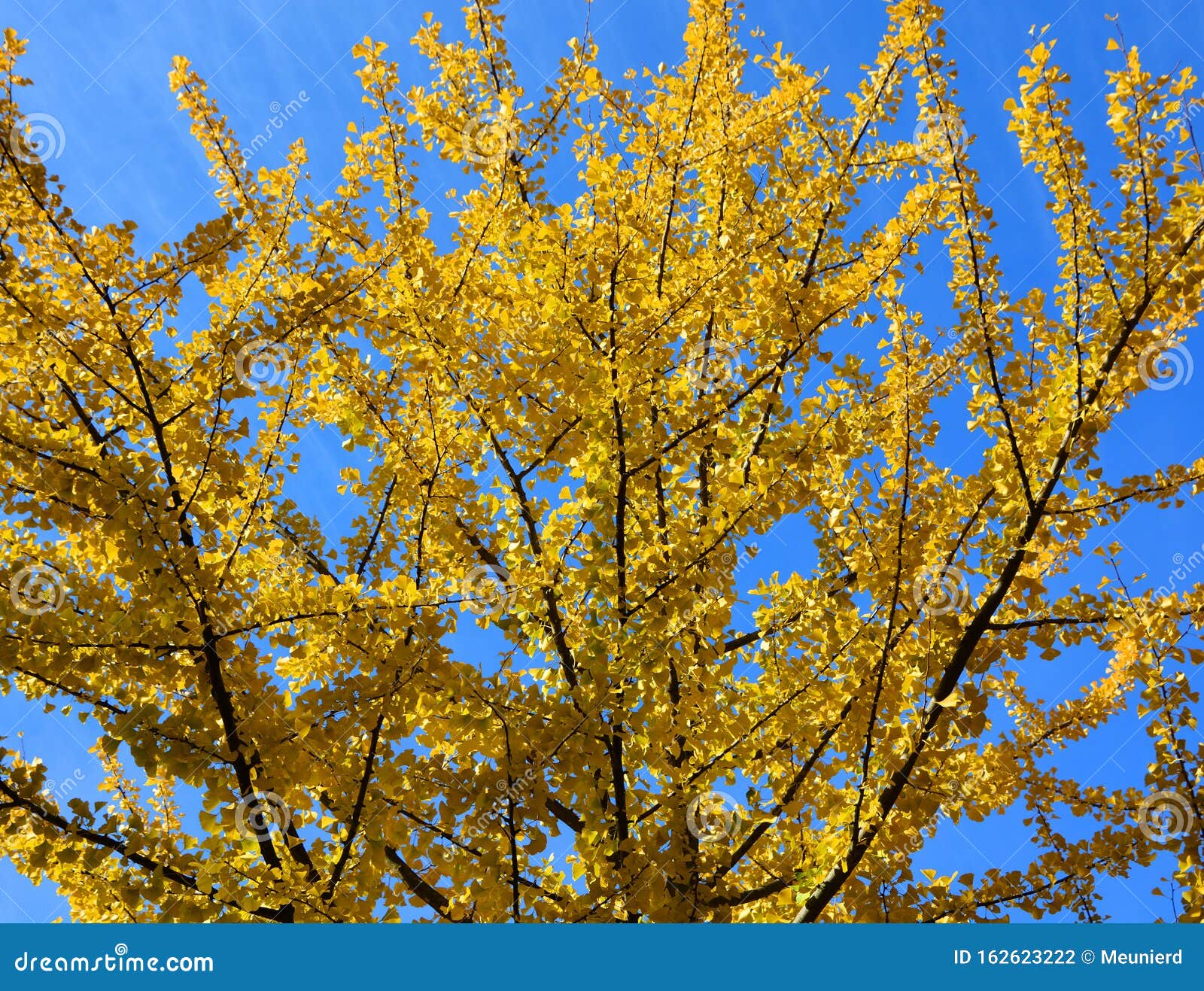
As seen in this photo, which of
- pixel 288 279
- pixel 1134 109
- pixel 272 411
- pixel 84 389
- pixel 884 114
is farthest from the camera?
pixel 884 114

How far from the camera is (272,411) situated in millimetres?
4230

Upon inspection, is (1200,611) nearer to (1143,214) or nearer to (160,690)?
(1143,214)

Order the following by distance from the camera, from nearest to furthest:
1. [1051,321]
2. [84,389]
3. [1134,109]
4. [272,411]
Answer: [1134,109] < [1051,321] < [84,389] < [272,411]

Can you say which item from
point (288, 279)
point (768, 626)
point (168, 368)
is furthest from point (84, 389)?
point (768, 626)

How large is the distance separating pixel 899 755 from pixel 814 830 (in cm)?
121

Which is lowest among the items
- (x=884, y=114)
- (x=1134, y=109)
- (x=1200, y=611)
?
(x=1200, y=611)

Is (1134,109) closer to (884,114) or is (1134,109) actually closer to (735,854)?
(884,114)

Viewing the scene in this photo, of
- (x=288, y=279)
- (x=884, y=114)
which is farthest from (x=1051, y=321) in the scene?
(x=288, y=279)

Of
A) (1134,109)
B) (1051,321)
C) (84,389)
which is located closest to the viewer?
(1134,109)

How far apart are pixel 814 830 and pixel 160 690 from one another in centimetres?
347

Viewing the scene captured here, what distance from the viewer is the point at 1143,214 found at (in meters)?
3.14

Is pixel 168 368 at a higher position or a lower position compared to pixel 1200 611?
higher

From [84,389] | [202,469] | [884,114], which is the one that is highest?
[884,114]

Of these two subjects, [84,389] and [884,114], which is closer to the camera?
[84,389]
